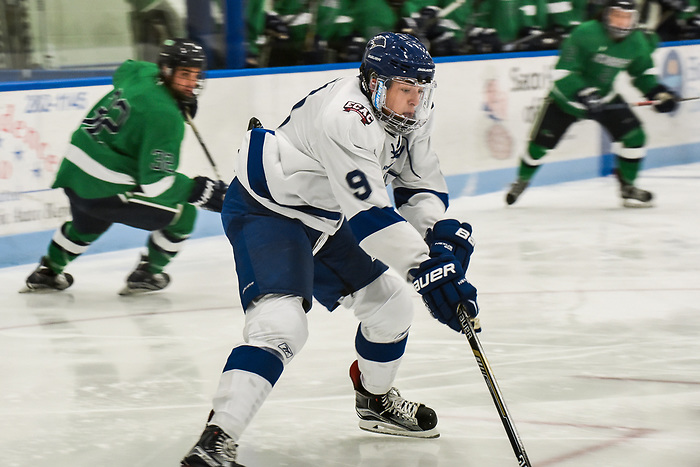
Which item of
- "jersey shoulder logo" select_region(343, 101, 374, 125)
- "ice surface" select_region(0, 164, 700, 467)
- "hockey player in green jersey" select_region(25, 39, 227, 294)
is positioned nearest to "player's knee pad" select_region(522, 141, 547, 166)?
"ice surface" select_region(0, 164, 700, 467)

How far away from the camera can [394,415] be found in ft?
8.39

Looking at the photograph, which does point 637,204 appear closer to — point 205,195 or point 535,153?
point 535,153

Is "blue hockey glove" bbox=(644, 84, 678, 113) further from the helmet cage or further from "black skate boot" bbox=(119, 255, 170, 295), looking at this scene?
"black skate boot" bbox=(119, 255, 170, 295)

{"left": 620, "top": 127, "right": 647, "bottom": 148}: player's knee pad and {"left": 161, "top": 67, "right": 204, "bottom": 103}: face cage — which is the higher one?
{"left": 161, "top": 67, "right": 204, "bottom": 103}: face cage

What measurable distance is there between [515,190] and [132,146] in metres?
2.74

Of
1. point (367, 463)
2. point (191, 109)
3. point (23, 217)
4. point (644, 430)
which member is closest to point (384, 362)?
point (367, 463)

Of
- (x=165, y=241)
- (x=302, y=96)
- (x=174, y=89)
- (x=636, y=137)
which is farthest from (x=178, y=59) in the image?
(x=636, y=137)

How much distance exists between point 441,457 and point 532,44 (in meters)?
5.23

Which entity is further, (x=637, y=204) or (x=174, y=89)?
(x=637, y=204)

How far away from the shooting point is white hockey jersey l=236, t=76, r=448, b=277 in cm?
210

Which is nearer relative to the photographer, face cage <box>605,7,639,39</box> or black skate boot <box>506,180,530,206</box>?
face cage <box>605,7,639,39</box>

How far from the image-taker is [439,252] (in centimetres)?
214

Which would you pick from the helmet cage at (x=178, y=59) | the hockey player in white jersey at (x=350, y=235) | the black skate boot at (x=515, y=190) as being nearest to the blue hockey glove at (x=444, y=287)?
the hockey player in white jersey at (x=350, y=235)

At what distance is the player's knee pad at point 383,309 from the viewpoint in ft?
7.87
